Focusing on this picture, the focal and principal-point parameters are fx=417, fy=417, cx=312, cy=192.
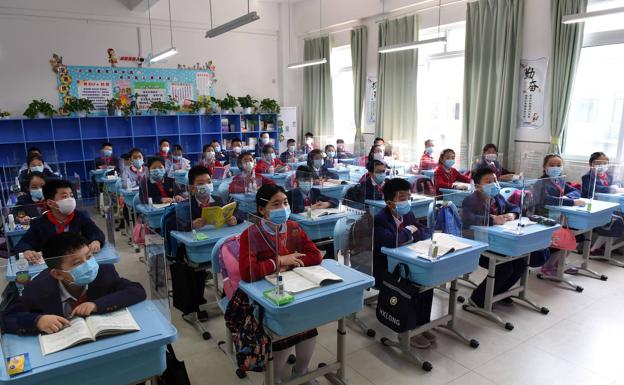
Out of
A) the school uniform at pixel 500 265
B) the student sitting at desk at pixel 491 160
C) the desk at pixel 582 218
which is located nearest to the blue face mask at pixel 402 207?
the school uniform at pixel 500 265

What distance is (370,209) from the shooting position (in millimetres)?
2855

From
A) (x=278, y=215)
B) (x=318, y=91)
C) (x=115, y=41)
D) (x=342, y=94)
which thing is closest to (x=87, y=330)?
(x=278, y=215)

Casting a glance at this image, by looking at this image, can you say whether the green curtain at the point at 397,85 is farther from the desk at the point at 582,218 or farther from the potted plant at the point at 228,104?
the desk at the point at 582,218

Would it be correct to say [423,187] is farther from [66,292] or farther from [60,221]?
[66,292]

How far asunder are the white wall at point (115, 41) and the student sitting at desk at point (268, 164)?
386cm

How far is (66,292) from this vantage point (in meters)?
1.72

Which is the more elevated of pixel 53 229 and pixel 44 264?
pixel 44 264

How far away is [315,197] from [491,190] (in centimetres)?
157

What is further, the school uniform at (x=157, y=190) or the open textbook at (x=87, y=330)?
the school uniform at (x=157, y=190)

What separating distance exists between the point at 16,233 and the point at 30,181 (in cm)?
109

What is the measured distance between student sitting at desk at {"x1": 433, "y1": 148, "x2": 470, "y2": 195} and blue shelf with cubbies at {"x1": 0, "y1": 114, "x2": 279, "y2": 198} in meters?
5.42

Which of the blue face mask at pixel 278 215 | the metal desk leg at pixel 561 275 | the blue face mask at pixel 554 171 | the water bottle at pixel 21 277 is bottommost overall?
the metal desk leg at pixel 561 275

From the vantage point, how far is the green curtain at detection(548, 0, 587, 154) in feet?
17.6

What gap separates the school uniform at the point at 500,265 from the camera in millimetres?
3160
